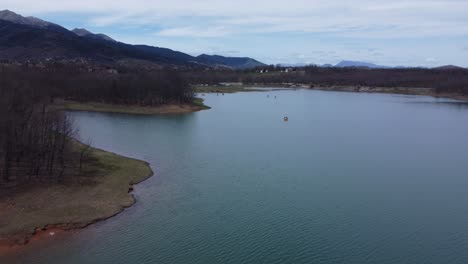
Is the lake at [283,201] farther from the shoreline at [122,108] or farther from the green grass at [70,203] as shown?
the shoreline at [122,108]

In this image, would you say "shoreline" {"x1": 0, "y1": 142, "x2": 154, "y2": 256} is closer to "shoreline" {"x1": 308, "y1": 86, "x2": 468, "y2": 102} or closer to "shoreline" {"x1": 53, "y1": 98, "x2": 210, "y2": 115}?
"shoreline" {"x1": 53, "y1": 98, "x2": 210, "y2": 115}

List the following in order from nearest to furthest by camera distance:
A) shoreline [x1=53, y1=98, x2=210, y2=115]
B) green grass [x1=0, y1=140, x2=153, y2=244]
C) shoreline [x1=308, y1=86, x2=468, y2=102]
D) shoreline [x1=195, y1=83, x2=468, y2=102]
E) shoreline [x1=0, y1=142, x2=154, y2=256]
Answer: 1. shoreline [x1=0, y1=142, x2=154, y2=256]
2. green grass [x1=0, y1=140, x2=153, y2=244]
3. shoreline [x1=53, y1=98, x2=210, y2=115]
4. shoreline [x1=195, y1=83, x2=468, y2=102]
5. shoreline [x1=308, y1=86, x2=468, y2=102]

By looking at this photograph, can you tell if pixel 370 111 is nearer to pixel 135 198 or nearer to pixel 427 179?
pixel 427 179

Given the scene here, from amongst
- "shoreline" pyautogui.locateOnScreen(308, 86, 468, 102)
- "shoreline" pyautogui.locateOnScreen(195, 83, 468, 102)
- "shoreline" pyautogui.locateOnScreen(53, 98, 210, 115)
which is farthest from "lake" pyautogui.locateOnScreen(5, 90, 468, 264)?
"shoreline" pyautogui.locateOnScreen(308, 86, 468, 102)

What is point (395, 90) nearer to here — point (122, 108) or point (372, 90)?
point (372, 90)

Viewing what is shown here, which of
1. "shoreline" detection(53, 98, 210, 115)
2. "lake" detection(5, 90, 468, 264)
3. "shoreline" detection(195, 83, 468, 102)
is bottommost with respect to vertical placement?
"lake" detection(5, 90, 468, 264)

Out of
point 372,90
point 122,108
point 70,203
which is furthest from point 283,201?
point 372,90
